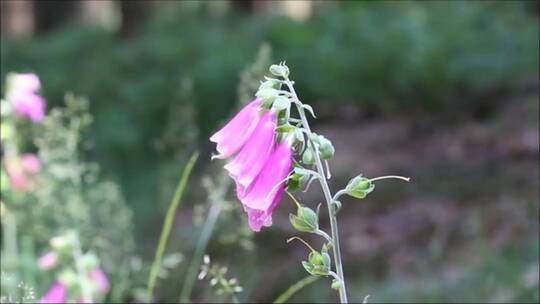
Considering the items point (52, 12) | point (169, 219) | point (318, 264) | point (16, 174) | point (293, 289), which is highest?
point (52, 12)

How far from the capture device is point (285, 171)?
1.53m

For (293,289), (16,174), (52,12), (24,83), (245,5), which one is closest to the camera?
(293,289)

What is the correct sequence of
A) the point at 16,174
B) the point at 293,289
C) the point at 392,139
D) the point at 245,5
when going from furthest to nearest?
the point at 245,5, the point at 392,139, the point at 16,174, the point at 293,289

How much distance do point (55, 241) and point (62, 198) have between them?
1.59m

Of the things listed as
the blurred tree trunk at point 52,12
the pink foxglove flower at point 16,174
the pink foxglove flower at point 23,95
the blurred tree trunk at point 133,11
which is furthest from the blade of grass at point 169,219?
the blurred tree trunk at point 52,12

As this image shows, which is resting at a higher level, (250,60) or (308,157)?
(250,60)

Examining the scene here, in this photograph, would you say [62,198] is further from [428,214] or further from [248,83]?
[428,214]

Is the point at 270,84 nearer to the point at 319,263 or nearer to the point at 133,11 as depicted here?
the point at 319,263

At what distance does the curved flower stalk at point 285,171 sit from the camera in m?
1.52

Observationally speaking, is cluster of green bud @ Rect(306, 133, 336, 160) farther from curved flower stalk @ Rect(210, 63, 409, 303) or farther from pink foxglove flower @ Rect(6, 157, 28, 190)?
pink foxglove flower @ Rect(6, 157, 28, 190)

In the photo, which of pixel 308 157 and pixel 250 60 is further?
pixel 250 60

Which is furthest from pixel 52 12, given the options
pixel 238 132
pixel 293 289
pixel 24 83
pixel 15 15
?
pixel 238 132

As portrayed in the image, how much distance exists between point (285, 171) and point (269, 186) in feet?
0.11

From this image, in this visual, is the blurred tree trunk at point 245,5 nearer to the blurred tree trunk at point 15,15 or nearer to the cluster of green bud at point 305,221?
the blurred tree trunk at point 15,15
